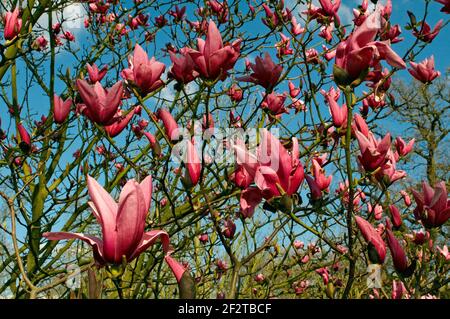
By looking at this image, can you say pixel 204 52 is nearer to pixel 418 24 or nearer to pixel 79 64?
pixel 418 24

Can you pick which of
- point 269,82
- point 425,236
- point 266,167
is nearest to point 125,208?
point 266,167

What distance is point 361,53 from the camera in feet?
3.65

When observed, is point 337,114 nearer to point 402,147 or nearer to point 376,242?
point 376,242

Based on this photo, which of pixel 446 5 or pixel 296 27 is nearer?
pixel 446 5

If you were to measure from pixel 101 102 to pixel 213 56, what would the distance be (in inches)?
14.6

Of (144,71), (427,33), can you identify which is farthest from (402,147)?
(144,71)

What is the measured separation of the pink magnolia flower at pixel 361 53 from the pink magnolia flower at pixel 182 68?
537mm

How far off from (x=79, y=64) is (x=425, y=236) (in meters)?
3.02

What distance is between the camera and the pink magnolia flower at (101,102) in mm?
1370

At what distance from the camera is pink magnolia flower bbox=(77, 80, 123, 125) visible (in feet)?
4.50

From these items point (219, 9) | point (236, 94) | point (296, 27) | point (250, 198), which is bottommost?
point (250, 198)

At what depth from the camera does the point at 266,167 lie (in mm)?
1076
